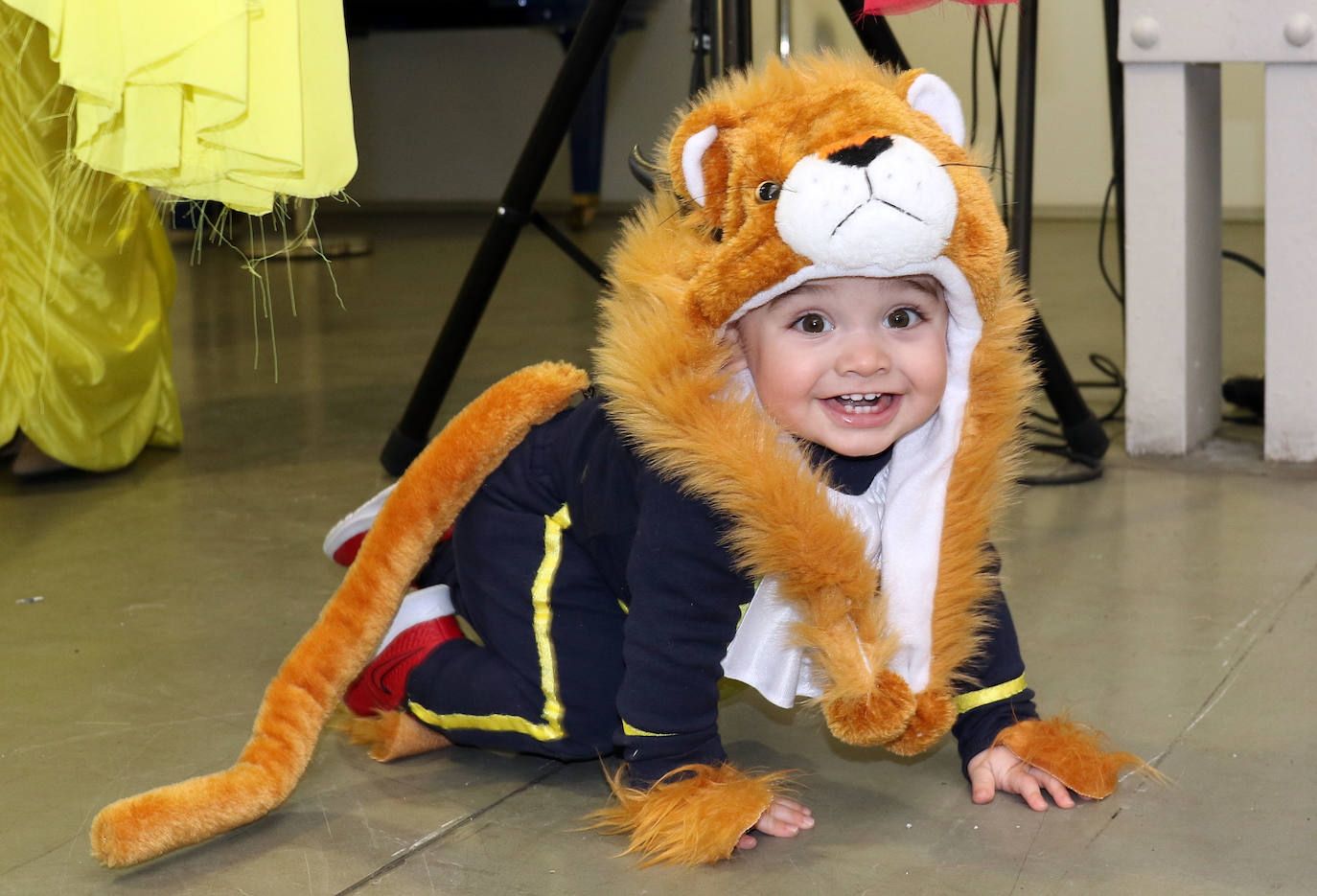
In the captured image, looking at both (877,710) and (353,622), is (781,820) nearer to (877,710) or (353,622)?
(877,710)

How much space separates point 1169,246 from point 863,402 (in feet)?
3.47

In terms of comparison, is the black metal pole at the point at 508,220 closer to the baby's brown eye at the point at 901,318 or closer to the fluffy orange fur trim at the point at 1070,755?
the baby's brown eye at the point at 901,318

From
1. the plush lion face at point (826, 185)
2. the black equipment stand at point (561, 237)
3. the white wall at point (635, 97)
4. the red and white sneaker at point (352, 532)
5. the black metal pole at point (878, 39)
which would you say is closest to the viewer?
the plush lion face at point (826, 185)

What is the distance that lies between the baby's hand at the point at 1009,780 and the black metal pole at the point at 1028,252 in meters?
0.81

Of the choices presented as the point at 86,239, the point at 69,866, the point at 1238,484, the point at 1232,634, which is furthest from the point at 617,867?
the point at 86,239

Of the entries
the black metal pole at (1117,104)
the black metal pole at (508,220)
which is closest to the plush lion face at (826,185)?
the black metal pole at (508,220)

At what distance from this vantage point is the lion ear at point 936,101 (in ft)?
3.14

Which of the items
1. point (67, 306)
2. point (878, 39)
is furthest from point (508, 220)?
point (67, 306)

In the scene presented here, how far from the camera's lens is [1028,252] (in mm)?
1840

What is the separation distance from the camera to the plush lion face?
34.3 inches

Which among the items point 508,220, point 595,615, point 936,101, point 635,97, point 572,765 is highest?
point 635,97

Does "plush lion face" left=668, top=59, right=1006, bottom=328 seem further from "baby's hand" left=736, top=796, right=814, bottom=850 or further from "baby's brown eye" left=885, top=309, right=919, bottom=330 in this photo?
"baby's hand" left=736, top=796, right=814, bottom=850

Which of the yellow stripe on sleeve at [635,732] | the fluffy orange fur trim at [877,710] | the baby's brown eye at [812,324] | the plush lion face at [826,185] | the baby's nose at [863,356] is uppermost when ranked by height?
the plush lion face at [826,185]

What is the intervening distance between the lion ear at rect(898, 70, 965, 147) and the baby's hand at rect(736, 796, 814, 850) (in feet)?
1.51
